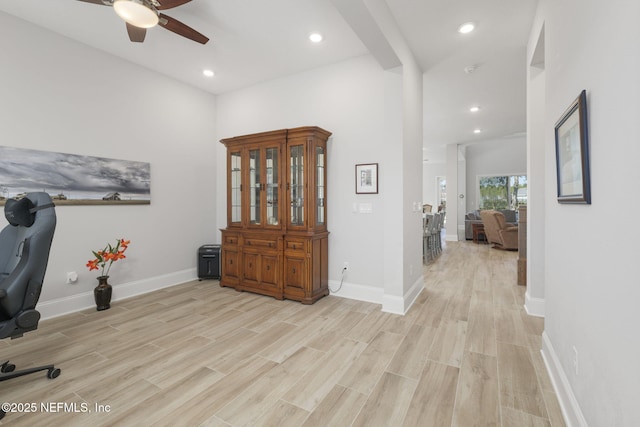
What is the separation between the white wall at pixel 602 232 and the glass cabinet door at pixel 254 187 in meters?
3.21

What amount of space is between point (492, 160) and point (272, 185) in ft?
31.8

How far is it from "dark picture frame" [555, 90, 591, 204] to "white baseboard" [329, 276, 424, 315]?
1.92 m

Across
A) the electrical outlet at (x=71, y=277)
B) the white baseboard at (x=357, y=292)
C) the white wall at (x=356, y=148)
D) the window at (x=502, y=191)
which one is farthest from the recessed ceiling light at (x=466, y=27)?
the window at (x=502, y=191)

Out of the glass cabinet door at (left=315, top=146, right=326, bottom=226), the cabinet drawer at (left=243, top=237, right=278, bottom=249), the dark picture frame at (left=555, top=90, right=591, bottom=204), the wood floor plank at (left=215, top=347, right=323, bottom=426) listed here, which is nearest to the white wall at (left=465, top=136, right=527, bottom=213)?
the glass cabinet door at (left=315, top=146, right=326, bottom=226)

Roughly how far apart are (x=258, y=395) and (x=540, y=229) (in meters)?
3.12

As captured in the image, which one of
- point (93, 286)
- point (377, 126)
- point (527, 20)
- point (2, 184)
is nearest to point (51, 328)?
point (93, 286)

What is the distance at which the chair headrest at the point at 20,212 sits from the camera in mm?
1917

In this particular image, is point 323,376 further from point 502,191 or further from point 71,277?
point 502,191

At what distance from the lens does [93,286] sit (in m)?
3.55

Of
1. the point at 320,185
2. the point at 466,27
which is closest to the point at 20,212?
the point at 320,185

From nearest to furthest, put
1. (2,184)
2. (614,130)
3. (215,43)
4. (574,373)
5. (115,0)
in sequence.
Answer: (614,130), (574,373), (115,0), (2,184), (215,43)

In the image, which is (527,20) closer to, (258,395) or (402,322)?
(402,322)

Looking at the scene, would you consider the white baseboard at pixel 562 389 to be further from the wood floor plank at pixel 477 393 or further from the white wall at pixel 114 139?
the white wall at pixel 114 139

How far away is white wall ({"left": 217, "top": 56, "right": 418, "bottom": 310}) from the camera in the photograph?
3.29m
